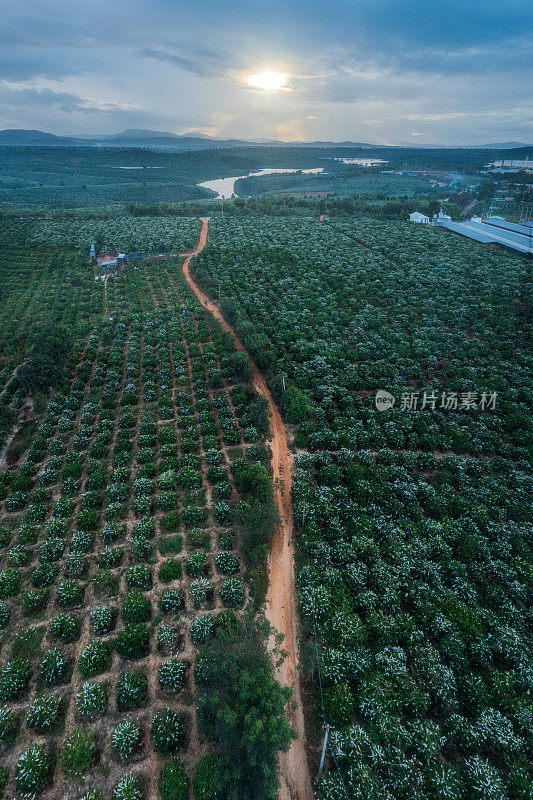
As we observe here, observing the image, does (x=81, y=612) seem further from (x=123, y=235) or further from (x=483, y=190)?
(x=483, y=190)

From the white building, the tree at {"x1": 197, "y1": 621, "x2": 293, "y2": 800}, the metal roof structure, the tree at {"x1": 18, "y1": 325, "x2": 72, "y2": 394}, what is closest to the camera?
the tree at {"x1": 197, "y1": 621, "x2": 293, "y2": 800}

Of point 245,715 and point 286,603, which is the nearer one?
point 245,715

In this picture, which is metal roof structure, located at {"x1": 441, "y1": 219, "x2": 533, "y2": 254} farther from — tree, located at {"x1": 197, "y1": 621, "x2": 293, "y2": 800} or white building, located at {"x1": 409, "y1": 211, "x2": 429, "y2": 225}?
tree, located at {"x1": 197, "y1": 621, "x2": 293, "y2": 800}

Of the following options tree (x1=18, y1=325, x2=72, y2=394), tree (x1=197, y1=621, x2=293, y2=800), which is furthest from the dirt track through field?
tree (x1=18, y1=325, x2=72, y2=394)

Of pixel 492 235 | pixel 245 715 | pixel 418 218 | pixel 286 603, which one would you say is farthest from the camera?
pixel 418 218

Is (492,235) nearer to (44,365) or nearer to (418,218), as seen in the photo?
(418,218)

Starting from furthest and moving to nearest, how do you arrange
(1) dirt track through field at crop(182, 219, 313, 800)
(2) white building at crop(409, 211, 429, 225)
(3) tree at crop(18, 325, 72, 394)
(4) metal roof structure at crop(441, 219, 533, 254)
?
1. (2) white building at crop(409, 211, 429, 225)
2. (4) metal roof structure at crop(441, 219, 533, 254)
3. (3) tree at crop(18, 325, 72, 394)
4. (1) dirt track through field at crop(182, 219, 313, 800)

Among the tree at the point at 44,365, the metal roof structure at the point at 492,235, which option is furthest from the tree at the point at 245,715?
the metal roof structure at the point at 492,235

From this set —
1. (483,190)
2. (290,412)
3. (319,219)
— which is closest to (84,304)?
(290,412)

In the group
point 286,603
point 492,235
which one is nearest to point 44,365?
point 286,603
